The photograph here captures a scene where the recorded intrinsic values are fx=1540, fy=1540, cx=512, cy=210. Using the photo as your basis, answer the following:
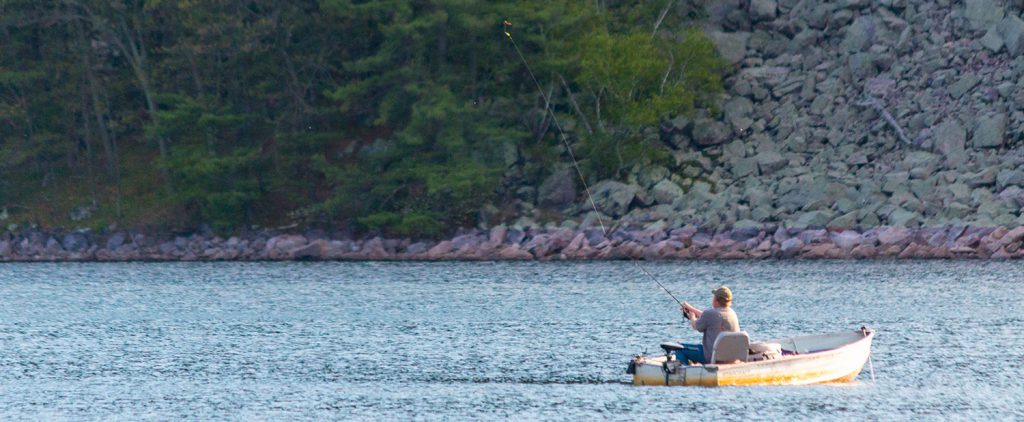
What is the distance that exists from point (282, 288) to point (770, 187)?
1760 centimetres

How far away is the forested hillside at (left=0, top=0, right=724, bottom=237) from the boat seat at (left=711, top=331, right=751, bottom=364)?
98.7 feet

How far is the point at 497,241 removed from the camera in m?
50.7

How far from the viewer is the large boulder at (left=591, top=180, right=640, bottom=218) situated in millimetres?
51494

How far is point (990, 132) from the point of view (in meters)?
50.2

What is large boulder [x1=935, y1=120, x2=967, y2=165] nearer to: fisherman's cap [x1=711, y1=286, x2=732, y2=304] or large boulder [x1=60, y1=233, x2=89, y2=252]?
large boulder [x1=60, y1=233, x2=89, y2=252]

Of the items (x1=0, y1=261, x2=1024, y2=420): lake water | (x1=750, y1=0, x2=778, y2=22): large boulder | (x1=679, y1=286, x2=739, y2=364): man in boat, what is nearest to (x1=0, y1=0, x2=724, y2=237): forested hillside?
(x1=750, y1=0, x2=778, y2=22): large boulder

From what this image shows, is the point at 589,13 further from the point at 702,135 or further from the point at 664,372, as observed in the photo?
the point at 664,372

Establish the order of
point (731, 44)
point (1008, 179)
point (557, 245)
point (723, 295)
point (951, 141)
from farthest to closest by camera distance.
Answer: point (731, 44) < point (951, 141) < point (557, 245) < point (1008, 179) < point (723, 295)

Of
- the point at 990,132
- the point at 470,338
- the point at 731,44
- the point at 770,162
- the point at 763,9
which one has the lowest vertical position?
the point at 470,338

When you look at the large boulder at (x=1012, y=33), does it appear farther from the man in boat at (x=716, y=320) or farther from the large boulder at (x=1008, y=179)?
the man in boat at (x=716, y=320)

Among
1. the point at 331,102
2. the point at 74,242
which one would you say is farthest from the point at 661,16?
the point at 74,242

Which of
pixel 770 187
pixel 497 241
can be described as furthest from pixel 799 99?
pixel 497 241

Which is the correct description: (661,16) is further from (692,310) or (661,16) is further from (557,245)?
(692,310)

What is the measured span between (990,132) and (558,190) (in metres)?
14.5
